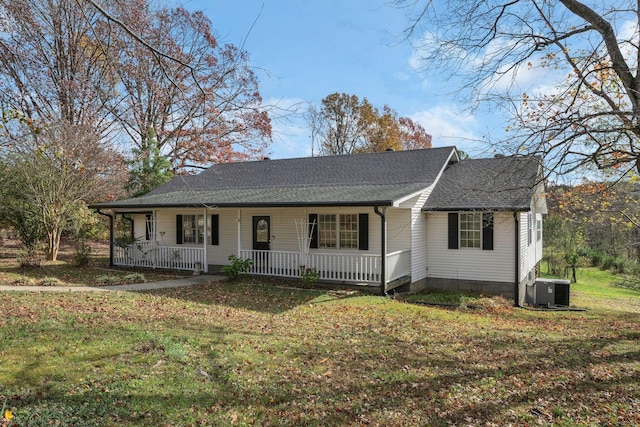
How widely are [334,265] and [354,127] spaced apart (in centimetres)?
2680

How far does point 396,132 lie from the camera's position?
37.5m

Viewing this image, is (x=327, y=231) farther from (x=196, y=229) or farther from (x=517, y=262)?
(x=517, y=262)

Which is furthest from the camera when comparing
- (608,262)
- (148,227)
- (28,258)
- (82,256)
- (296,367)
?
(608,262)

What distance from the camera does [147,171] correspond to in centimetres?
2236

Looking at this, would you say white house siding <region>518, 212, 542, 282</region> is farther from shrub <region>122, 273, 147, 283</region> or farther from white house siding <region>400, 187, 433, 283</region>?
shrub <region>122, 273, 147, 283</region>

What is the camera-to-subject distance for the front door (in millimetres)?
15508

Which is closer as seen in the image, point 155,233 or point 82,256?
point 82,256

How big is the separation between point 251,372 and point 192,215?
12.5 m

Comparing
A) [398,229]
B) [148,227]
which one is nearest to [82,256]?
[148,227]

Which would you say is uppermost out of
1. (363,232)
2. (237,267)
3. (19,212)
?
(19,212)

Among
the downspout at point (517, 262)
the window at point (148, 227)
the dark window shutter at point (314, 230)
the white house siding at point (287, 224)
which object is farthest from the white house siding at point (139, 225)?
the downspout at point (517, 262)

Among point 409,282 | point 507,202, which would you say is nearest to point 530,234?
point 507,202

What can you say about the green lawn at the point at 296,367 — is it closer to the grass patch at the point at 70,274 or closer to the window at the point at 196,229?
the grass patch at the point at 70,274

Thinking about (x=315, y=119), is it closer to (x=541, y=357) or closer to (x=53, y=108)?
(x=53, y=108)
